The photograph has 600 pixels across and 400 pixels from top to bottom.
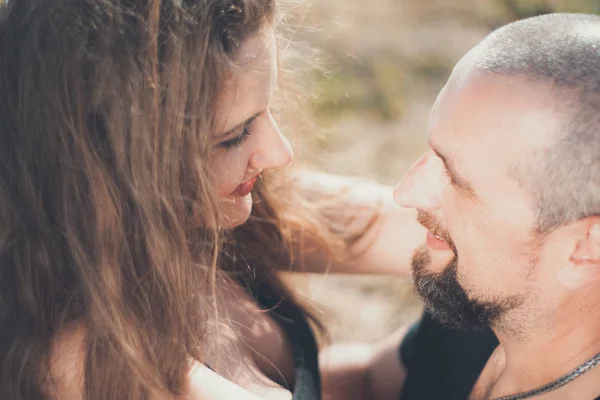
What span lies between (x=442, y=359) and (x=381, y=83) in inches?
114

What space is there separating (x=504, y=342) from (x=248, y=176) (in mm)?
883

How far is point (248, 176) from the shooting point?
2146 millimetres

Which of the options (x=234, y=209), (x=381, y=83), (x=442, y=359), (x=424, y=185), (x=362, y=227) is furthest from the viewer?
(x=381, y=83)

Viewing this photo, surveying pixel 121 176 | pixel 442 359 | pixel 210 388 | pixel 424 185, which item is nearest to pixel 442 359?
pixel 442 359

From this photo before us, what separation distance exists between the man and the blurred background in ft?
4.78

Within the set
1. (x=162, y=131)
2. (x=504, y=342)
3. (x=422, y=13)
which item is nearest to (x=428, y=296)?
(x=504, y=342)

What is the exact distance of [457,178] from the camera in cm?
195

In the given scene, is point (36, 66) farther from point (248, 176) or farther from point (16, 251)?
point (248, 176)

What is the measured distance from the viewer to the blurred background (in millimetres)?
3742

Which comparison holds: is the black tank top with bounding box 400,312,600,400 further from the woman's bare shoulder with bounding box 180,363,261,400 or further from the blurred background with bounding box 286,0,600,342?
the blurred background with bounding box 286,0,600,342

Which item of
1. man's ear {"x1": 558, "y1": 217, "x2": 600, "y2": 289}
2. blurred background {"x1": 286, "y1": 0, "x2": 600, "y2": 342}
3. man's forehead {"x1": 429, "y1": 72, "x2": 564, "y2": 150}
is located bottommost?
blurred background {"x1": 286, "y1": 0, "x2": 600, "y2": 342}

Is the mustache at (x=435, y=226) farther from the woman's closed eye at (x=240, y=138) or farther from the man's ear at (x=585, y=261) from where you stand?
the woman's closed eye at (x=240, y=138)

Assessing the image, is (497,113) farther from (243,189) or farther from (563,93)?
(243,189)

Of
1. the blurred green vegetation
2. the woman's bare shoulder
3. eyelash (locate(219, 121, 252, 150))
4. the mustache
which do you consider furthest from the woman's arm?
the blurred green vegetation
